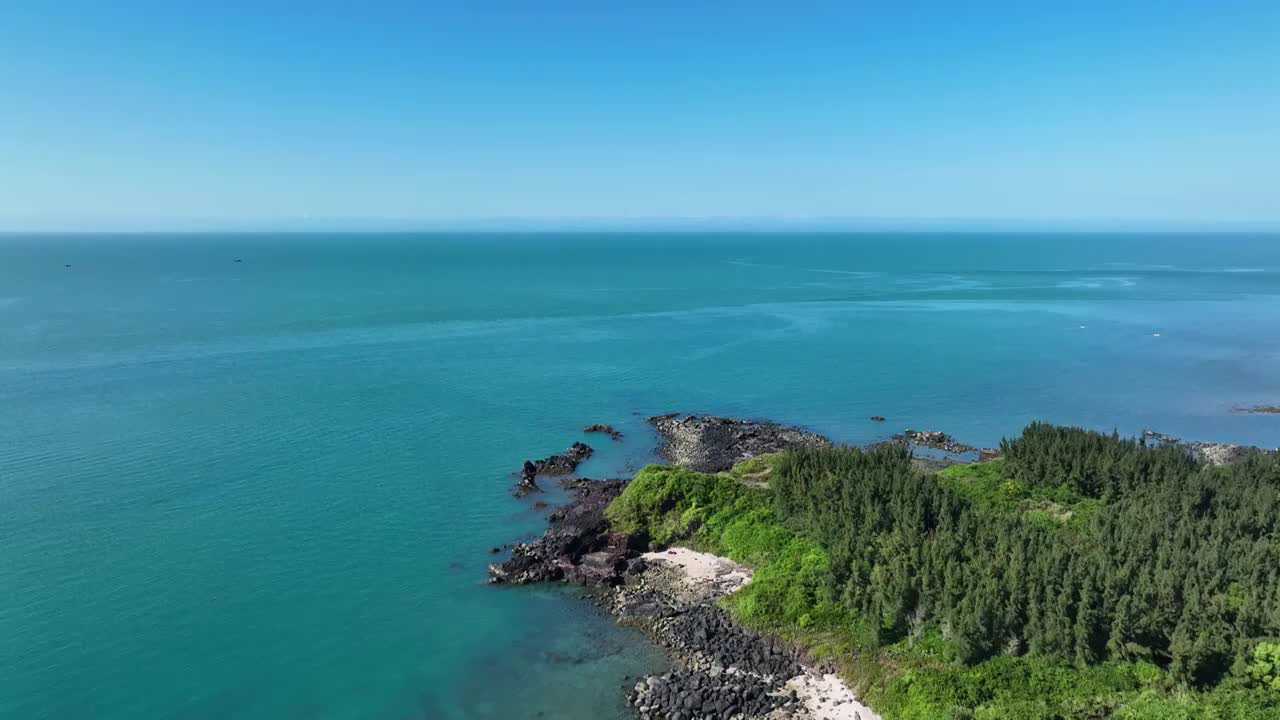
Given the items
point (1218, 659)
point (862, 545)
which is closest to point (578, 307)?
point (862, 545)

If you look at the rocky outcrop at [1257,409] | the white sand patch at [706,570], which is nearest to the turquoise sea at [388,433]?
the rocky outcrop at [1257,409]

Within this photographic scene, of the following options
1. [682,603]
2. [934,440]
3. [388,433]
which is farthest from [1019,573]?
[388,433]

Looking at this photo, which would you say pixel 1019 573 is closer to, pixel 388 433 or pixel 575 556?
pixel 575 556

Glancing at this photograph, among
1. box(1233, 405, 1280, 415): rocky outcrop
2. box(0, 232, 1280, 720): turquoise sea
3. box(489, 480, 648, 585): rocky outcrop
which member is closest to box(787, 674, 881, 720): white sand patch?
box(0, 232, 1280, 720): turquoise sea

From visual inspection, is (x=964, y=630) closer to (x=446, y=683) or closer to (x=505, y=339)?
(x=446, y=683)

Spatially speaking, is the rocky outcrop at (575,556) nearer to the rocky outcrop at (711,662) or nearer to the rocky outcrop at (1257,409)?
the rocky outcrop at (711,662)

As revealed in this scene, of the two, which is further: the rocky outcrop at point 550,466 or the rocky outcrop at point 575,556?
the rocky outcrop at point 550,466

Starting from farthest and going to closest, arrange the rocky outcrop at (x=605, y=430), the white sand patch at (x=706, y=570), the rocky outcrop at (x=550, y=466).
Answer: the rocky outcrop at (x=605, y=430), the rocky outcrop at (x=550, y=466), the white sand patch at (x=706, y=570)
